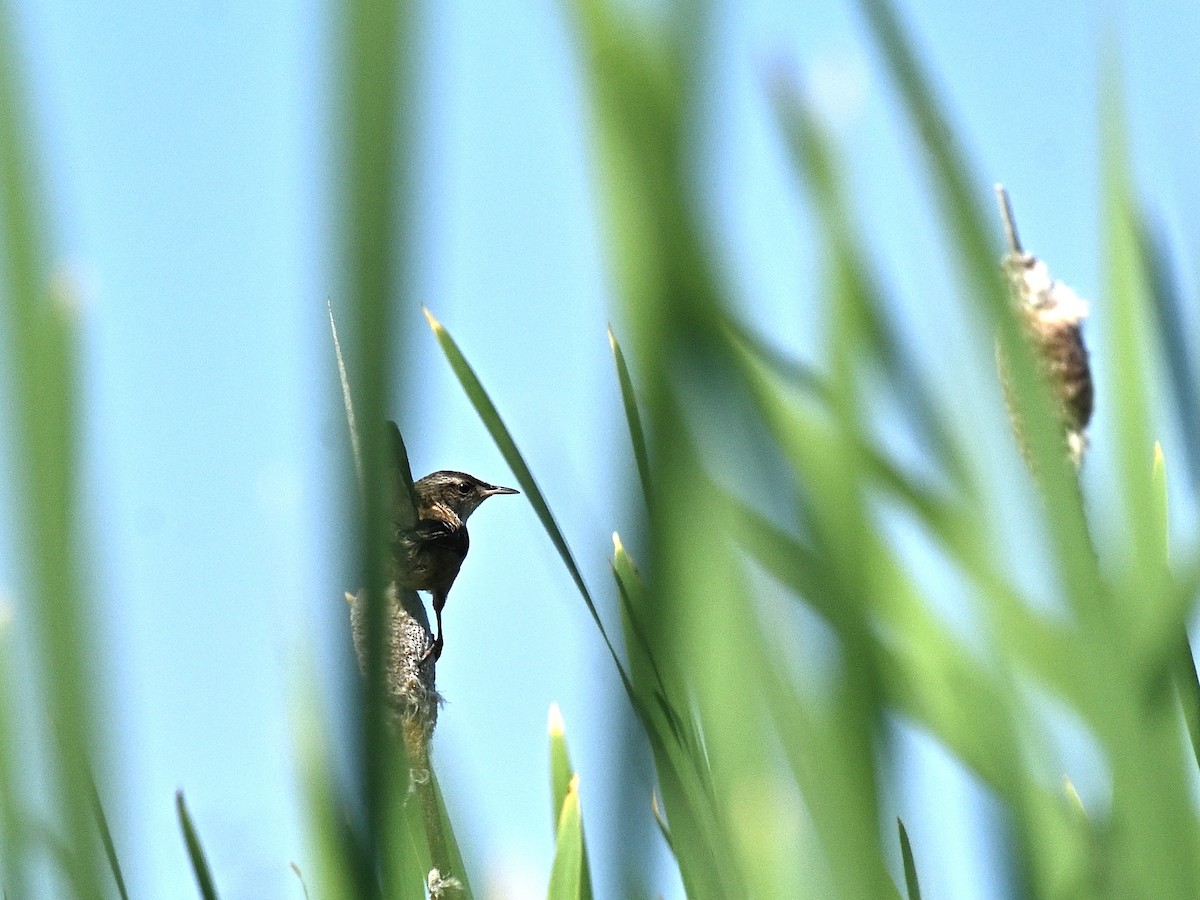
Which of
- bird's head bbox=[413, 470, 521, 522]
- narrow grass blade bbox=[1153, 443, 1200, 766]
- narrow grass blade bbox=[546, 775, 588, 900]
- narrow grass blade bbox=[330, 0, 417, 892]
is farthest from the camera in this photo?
bird's head bbox=[413, 470, 521, 522]

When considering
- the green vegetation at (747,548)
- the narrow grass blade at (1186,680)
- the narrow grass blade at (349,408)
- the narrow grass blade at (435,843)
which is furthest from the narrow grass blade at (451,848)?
the narrow grass blade at (349,408)

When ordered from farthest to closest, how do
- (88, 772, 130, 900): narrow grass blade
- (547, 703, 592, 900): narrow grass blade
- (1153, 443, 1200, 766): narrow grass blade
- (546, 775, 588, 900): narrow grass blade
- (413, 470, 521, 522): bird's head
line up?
(413, 470, 521, 522): bird's head → (547, 703, 592, 900): narrow grass blade → (546, 775, 588, 900): narrow grass blade → (1153, 443, 1200, 766): narrow grass blade → (88, 772, 130, 900): narrow grass blade

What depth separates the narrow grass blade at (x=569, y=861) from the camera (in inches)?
40.4

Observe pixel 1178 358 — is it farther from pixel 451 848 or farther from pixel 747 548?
pixel 451 848

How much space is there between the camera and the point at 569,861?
1.04 m

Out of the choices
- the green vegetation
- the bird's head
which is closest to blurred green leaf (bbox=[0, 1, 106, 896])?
the green vegetation

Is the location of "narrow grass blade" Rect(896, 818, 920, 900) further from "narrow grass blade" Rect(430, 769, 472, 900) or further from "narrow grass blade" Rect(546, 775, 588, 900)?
"narrow grass blade" Rect(430, 769, 472, 900)

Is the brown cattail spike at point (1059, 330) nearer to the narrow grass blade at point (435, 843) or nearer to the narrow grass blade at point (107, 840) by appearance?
the narrow grass blade at point (435, 843)

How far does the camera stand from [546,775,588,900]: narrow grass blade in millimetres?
1026

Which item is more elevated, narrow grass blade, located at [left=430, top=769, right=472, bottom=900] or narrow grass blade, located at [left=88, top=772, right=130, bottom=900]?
narrow grass blade, located at [left=88, top=772, right=130, bottom=900]

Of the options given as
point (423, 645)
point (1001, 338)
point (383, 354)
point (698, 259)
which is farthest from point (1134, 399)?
point (423, 645)

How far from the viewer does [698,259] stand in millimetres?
545

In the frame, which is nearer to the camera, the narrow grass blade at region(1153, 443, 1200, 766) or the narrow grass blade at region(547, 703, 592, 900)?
the narrow grass blade at region(1153, 443, 1200, 766)

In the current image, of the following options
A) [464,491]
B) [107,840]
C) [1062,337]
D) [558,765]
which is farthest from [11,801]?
[464,491]
